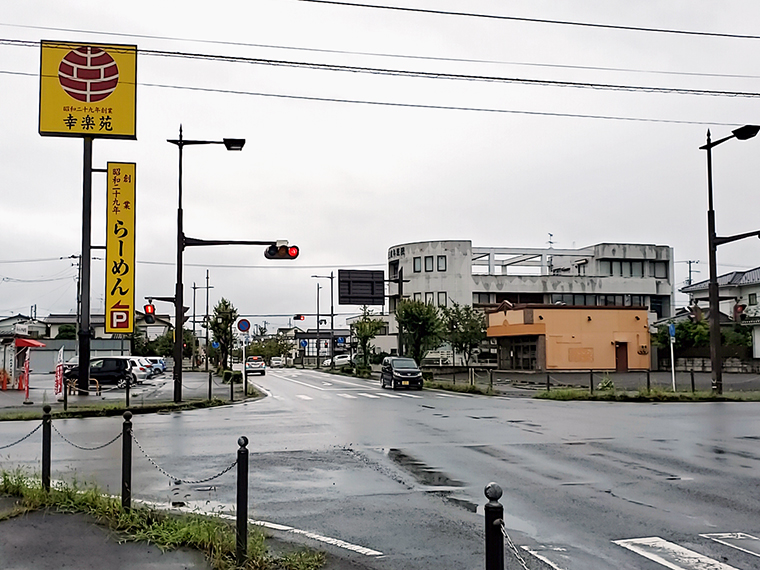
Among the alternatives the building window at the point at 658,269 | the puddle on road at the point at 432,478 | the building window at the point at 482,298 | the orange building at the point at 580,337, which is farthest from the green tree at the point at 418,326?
the building window at the point at 658,269

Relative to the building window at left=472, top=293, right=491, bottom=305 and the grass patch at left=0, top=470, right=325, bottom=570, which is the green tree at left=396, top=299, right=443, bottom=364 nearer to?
the building window at left=472, top=293, right=491, bottom=305

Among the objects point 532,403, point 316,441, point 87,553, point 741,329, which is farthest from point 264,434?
point 741,329

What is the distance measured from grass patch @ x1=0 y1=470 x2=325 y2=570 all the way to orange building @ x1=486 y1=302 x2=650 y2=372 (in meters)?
42.8

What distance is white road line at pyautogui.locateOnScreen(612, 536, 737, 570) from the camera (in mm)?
6551

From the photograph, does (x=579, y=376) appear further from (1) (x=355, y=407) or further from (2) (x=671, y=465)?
(2) (x=671, y=465)

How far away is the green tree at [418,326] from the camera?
48094 mm

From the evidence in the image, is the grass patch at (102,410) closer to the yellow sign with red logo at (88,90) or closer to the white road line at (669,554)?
the yellow sign with red logo at (88,90)

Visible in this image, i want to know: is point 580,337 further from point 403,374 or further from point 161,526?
point 161,526

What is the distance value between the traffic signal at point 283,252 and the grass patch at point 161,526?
16011mm

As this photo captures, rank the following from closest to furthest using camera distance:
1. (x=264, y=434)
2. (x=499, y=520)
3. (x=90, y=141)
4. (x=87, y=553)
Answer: (x=499, y=520), (x=87, y=553), (x=264, y=434), (x=90, y=141)

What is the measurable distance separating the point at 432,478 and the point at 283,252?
1531 cm

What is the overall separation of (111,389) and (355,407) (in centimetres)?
1630

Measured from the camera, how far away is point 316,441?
1505 centimetres

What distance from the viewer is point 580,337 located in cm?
5006
